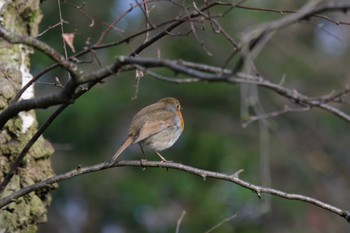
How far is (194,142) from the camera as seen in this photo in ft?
31.7

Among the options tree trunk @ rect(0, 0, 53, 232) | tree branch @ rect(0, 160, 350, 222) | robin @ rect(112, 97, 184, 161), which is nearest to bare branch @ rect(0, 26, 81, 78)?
tree branch @ rect(0, 160, 350, 222)

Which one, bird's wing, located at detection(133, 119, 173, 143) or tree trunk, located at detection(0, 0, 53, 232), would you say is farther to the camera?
bird's wing, located at detection(133, 119, 173, 143)

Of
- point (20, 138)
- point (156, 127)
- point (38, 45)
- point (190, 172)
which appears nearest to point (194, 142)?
point (156, 127)

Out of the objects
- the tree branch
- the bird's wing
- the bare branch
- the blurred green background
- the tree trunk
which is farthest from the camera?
the blurred green background

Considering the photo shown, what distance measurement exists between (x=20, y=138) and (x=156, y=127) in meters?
1.31

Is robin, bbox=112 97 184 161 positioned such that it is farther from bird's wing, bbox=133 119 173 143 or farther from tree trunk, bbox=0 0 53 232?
tree trunk, bbox=0 0 53 232

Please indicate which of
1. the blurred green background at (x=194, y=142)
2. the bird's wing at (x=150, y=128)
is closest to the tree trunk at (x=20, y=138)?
the bird's wing at (x=150, y=128)

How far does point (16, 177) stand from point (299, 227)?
6.89 m

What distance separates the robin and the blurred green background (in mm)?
3465

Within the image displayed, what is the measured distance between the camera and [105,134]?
1037cm

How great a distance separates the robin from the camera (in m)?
5.41

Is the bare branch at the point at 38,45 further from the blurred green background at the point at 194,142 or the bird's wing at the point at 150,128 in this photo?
the blurred green background at the point at 194,142

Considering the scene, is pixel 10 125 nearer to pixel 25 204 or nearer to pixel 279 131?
pixel 25 204

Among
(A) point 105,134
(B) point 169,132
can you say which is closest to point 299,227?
(A) point 105,134
